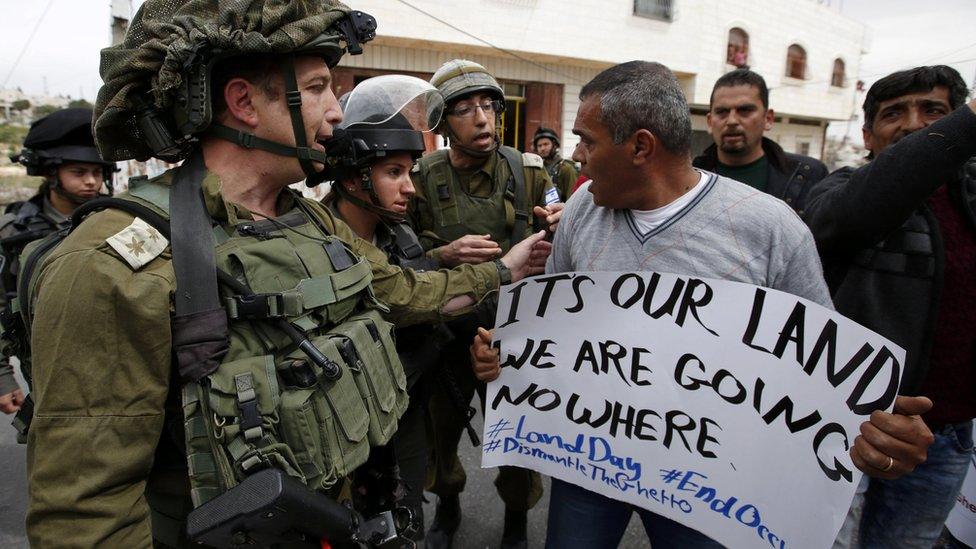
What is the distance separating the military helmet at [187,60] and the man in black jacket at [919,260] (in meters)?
1.49

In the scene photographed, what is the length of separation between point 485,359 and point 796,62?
746 inches

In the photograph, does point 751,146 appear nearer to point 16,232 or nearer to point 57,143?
point 57,143

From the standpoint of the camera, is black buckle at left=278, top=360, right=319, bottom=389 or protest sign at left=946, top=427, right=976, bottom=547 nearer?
black buckle at left=278, top=360, right=319, bottom=389

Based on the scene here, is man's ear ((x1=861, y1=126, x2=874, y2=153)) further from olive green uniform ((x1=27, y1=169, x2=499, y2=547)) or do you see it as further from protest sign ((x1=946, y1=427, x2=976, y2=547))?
olive green uniform ((x1=27, y1=169, x2=499, y2=547))

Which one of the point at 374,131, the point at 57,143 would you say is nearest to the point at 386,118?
the point at 374,131

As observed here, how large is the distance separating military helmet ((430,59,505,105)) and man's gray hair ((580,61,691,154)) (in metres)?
1.27

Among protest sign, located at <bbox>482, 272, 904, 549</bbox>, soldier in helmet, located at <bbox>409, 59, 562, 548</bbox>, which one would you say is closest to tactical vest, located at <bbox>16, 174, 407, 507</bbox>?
protest sign, located at <bbox>482, 272, 904, 549</bbox>

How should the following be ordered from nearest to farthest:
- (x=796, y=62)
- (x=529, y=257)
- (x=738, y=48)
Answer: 1. (x=529, y=257)
2. (x=738, y=48)
3. (x=796, y=62)

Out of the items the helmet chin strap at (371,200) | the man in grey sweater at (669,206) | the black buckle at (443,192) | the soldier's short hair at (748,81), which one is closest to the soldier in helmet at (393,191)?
the helmet chin strap at (371,200)

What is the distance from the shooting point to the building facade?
33.0 feet

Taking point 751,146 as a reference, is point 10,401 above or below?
below

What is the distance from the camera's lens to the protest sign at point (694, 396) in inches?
48.5

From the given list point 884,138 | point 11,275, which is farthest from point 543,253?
point 11,275

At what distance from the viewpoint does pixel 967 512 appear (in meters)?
2.10
